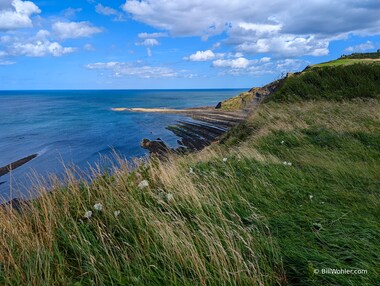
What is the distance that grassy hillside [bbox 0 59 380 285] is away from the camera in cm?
298

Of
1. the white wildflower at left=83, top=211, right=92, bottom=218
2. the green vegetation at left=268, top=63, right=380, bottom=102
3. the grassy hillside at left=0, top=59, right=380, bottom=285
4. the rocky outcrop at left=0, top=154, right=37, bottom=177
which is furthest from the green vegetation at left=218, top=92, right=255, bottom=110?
the white wildflower at left=83, top=211, right=92, bottom=218

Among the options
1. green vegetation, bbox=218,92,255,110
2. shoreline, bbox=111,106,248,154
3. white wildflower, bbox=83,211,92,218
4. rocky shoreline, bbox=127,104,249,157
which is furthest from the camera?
green vegetation, bbox=218,92,255,110

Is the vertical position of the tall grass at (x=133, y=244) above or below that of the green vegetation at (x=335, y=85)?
below

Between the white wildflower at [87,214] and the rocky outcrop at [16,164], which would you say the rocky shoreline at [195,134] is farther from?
the white wildflower at [87,214]

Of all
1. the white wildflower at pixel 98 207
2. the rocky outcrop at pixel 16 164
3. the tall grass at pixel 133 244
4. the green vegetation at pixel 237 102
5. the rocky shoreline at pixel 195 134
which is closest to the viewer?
the tall grass at pixel 133 244

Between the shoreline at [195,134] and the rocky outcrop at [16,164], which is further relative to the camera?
the shoreline at [195,134]

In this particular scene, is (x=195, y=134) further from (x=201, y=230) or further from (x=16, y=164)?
(x=201, y=230)

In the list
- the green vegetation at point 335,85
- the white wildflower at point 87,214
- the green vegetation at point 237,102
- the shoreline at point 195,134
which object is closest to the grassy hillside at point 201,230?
Answer: the white wildflower at point 87,214

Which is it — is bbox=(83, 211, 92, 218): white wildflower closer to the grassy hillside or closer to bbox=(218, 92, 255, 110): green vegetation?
the grassy hillside

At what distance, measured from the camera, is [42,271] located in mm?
3020

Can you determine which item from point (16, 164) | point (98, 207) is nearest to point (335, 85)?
point (98, 207)

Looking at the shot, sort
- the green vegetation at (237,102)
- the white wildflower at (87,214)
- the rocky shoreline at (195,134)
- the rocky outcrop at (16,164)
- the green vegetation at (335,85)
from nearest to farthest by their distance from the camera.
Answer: the white wildflower at (87,214) → the green vegetation at (335,85) → the rocky outcrop at (16,164) → the rocky shoreline at (195,134) → the green vegetation at (237,102)

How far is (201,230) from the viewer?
3.69m

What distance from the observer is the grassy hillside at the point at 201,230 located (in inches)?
117
